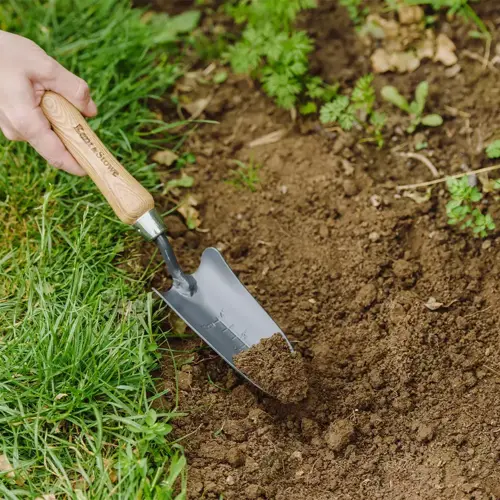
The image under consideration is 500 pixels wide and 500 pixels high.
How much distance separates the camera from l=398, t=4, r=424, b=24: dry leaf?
3.68 metres

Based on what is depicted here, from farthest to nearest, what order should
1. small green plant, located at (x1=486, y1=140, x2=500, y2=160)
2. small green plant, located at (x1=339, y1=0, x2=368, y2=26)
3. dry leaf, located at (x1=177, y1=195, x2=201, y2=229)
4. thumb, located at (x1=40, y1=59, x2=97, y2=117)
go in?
1. small green plant, located at (x1=339, y1=0, x2=368, y2=26)
2. dry leaf, located at (x1=177, y1=195, x2=201, y2=229)
3. small green plant, located at (x1=486, y1=140, x2=500, y2=160)
4. thumb, located at (x1=40, y1=59, x2=97, y2=117)

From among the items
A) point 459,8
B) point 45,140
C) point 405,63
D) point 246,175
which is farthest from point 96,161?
point 459,8

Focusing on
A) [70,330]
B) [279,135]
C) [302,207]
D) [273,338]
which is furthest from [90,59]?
[273,338]

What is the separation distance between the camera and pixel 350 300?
2934 millimetres

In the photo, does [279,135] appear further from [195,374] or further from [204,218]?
[195,374]

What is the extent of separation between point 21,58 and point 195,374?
134cm

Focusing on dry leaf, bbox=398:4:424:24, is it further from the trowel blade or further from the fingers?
the fingers

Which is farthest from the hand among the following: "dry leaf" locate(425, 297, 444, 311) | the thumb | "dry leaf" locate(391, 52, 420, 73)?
"dry leaf" locate(391, 52, 420, 73)

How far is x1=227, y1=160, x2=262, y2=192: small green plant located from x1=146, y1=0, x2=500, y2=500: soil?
32 millimetres

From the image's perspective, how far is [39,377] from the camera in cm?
257

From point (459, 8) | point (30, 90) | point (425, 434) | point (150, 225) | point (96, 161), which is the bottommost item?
point (425, 434)

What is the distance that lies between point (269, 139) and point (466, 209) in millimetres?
1058

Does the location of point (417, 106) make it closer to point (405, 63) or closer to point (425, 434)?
point (405, 63)

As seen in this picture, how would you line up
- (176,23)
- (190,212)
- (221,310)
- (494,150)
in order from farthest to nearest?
(176,23)
(190,212)
(494,150)
(221,310)
